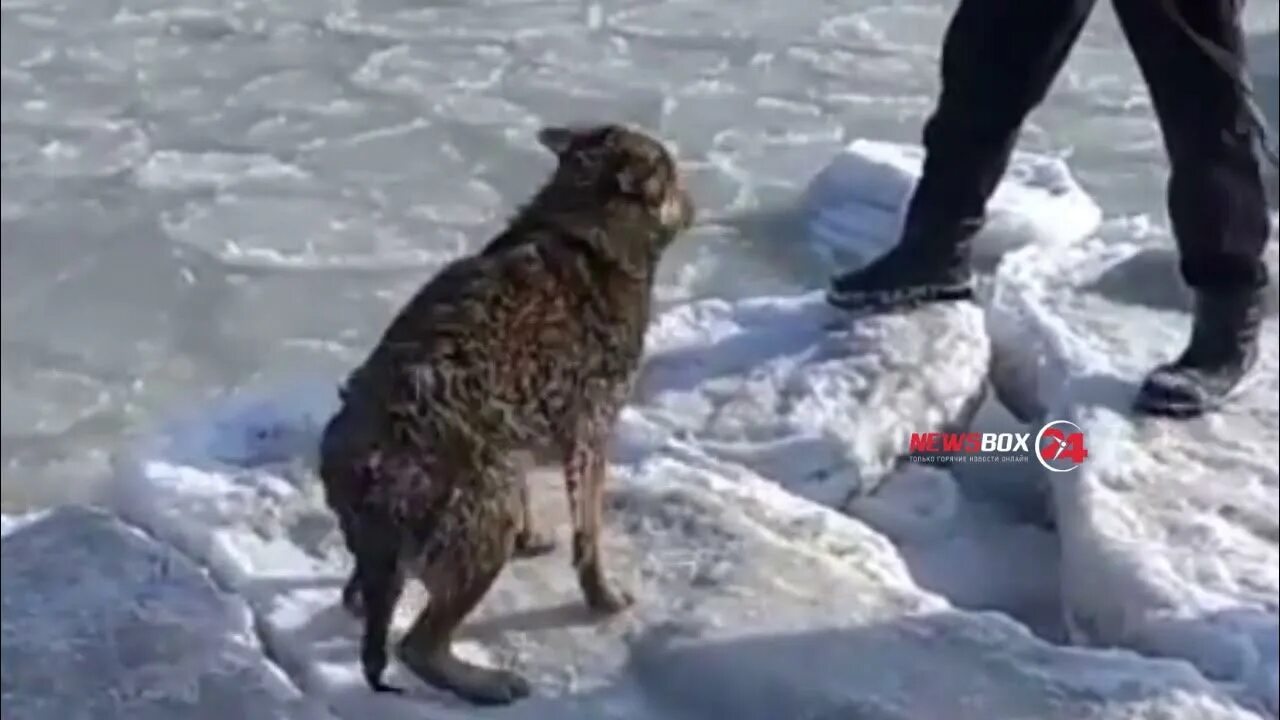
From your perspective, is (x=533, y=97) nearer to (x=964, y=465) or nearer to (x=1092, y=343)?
(x=1092, y=343)

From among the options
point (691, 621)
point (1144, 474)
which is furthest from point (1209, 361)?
point (691, 621)

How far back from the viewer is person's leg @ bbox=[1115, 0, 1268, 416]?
9.37 ft

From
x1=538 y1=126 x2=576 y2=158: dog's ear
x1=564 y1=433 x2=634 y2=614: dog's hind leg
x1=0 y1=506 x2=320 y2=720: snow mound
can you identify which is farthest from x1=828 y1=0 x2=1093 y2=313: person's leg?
x1=0 y1=506 x2=320 y2=720: snow mound

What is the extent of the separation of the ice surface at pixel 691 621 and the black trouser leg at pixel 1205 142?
666mm

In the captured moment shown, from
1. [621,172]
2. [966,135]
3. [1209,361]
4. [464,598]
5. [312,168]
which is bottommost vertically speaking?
[312,168]

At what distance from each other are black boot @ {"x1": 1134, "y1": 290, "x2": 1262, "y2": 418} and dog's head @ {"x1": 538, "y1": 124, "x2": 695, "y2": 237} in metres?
0.98

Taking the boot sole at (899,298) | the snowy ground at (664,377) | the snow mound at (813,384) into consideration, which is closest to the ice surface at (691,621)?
the snowy ground at (664,377)

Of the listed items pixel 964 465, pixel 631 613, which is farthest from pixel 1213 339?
pixel 631 613

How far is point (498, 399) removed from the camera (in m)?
2.28

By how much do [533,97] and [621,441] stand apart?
1.71 metres

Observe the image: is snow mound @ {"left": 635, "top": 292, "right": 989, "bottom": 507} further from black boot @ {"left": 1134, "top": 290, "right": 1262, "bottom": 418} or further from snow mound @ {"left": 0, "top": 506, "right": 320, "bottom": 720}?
snow mound @ {"left": 0, "top": 506, "right": 320, "bottom": 720}

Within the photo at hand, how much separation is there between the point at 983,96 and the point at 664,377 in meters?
0.59

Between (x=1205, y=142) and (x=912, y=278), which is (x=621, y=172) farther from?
(x=912, y=278)

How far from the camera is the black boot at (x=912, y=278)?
3.38 m
